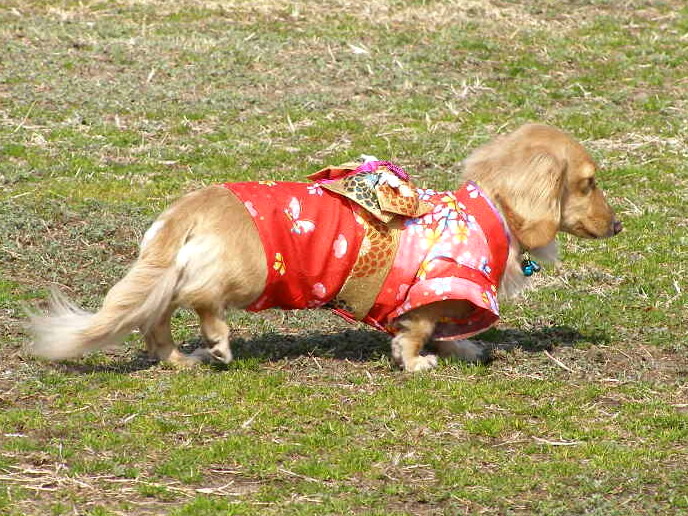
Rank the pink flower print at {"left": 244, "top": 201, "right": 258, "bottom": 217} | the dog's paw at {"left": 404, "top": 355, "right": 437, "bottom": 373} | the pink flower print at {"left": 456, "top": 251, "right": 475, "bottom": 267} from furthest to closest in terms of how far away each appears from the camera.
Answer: the dog's paw at {"left": 404, "top": 355, "right": 437, "bottom": 373}, the pink flower print at {"left": 456, "top": 251, "right": 475, "bottom": 267}, the pink flower print at {"left": 244, "top": 201, "right": 258, "bottom": 217}

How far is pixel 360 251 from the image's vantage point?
22.3 ft

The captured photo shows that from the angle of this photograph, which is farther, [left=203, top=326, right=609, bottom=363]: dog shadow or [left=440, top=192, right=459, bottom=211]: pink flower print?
[left=203, top=326, right=609, bottom=363]: dog shadow

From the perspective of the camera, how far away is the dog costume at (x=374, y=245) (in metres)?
6.68

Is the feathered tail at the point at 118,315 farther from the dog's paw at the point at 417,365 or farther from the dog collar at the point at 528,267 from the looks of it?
the dog collar at the point at 528,267

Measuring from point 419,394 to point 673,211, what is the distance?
182 inches

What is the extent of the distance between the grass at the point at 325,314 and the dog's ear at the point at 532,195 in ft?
2.79

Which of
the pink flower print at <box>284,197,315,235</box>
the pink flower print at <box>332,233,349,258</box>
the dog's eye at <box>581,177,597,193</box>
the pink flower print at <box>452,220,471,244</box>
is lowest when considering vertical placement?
the pink flower print at <box>332,233,349,258</box>

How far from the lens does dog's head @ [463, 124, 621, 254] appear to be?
7.02 metres

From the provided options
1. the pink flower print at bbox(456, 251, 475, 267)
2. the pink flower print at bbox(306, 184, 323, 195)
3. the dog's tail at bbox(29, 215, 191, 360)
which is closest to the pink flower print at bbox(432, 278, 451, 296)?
the pink flower print at bbox(456, 251, 475, 267)

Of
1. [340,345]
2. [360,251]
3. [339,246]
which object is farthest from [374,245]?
[340,345]

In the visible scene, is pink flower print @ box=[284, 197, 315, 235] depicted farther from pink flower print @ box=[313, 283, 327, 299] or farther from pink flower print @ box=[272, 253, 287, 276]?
pink flower print @ box=[313, 283, 327, 299]

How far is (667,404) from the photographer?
657cm

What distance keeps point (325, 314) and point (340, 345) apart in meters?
0.68

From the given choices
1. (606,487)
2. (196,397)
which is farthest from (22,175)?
(606,487)
